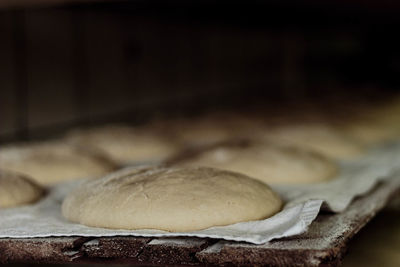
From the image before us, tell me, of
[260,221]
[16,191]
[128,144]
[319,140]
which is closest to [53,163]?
[16,191]

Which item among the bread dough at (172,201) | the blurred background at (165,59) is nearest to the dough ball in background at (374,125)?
the blurred background at (165,59)

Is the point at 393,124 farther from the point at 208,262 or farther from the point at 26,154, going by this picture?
the point at 208,262

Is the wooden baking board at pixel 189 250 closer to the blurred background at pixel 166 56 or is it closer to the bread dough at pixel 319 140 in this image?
the blurred background at pixel 166 56

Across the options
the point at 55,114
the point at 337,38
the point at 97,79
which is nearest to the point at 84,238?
the point at 55,114

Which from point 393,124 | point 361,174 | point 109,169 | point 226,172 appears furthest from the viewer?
point 393,124

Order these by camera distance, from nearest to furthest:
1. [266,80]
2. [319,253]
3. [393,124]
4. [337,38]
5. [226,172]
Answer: [319,253] → [226,172] → [393,124] → [266,80] → [337,38]

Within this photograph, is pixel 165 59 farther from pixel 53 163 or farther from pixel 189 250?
pixel 189 250
